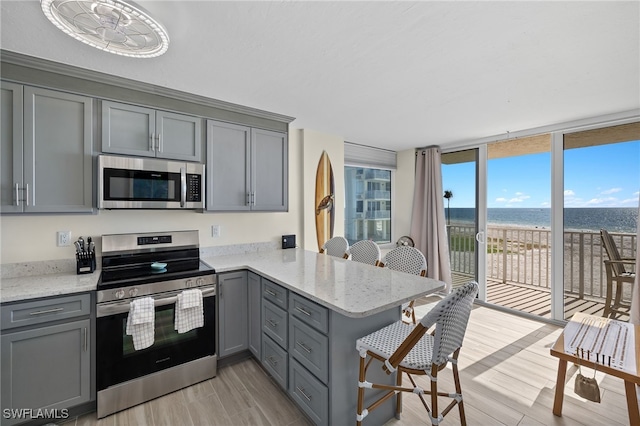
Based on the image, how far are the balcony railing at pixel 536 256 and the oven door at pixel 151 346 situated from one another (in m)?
3.74

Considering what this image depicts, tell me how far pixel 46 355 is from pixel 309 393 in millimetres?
1616

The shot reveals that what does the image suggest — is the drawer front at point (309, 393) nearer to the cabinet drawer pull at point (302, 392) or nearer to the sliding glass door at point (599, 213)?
the cabinet drawer pull at point (302, 392)

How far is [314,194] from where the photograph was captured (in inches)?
144

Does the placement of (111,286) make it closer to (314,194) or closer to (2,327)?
(2,327)

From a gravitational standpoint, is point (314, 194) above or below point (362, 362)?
above

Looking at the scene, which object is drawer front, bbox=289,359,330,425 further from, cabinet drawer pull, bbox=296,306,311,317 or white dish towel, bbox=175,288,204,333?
white dish towel, bbox=175,288,204,333

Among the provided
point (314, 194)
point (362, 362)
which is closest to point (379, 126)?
point (314, 194)

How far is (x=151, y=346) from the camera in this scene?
1.98m

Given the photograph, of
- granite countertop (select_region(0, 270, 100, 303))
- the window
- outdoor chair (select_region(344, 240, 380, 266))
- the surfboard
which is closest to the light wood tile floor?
granite countertop (select_region(0, 270, 100, 303))

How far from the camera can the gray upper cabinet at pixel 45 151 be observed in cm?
182

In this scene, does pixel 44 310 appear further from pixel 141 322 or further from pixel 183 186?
pixel 183 186

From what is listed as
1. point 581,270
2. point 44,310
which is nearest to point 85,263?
point 44,310

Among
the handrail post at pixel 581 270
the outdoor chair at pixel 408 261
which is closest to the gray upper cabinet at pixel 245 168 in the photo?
the outdoor chair at pixel 408 261

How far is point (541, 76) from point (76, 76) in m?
3.36
